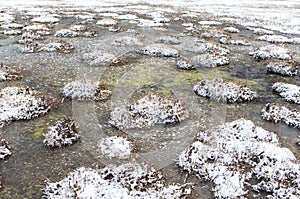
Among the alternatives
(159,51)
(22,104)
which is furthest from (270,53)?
(22,104)

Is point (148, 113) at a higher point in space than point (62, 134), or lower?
higher

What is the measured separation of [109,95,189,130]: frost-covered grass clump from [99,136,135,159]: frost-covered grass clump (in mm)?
1052

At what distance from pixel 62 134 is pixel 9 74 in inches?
→ 271

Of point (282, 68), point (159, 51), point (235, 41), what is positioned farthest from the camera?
point (235, 41)

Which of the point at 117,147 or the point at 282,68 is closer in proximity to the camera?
the point at 117,147

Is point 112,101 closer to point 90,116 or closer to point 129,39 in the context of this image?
point 90,116

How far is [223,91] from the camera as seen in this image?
1341cm

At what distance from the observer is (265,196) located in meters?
7.59

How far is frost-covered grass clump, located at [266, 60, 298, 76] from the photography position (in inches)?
655

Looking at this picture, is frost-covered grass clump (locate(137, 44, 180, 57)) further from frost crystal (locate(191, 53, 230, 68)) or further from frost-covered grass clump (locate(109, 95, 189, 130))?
frost-covered grass clump (locate(109, 95, 189, 130))

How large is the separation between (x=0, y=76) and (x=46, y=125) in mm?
5513

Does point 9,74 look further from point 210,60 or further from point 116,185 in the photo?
point 210,60

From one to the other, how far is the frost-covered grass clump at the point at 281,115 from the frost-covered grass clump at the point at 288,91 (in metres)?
1.55

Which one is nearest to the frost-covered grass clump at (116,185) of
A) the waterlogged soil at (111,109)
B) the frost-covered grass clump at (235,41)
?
the waterlogged soil at (111,109)
